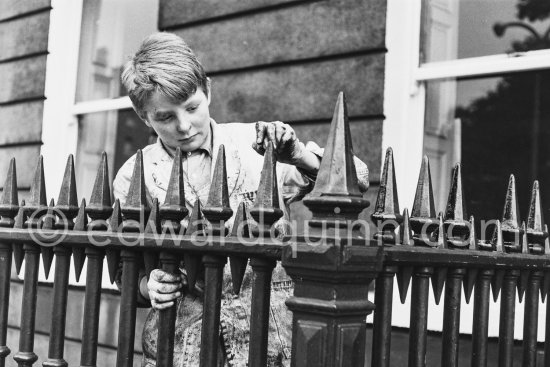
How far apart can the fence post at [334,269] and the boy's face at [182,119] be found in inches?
31.7

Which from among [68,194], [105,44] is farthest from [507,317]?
[105,44]

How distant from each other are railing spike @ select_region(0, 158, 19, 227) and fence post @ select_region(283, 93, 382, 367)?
1.07 meters

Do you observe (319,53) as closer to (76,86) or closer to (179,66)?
(179,66)

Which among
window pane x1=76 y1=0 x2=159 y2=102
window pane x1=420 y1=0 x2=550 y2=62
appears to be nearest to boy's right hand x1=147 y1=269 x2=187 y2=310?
window pane x1=420 y1=0 x2=550 y2=62

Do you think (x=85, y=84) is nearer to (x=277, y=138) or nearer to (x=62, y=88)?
(x=62, y=88)

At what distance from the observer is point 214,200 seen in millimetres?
1527

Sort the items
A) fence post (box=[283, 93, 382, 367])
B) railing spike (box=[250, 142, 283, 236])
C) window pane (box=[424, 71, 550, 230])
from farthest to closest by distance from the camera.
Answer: window pane (box=[424, 71, 550, 230]) → railing spike (box=[250, 142, 283, 236]) → fence post (box=[283, 93, 382, 367])

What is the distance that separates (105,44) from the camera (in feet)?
18.5

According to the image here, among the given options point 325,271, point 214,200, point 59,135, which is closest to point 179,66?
point 214,200

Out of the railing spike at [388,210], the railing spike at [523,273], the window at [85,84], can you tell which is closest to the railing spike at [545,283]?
the railing spike at [523,273]

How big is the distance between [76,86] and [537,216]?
4574 millimetres

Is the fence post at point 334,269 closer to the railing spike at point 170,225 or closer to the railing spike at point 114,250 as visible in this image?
the railing spike at point 170,225

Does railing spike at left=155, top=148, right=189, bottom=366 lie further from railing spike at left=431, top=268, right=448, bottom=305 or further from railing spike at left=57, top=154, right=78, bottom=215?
railing spike at left=431, top=268, right=448, bottom=305

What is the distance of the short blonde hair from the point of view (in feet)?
6.61
